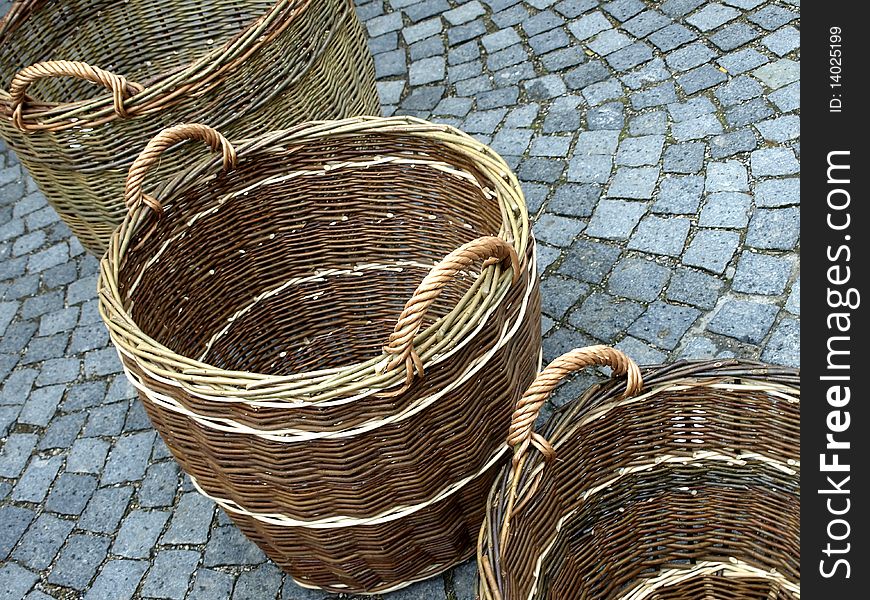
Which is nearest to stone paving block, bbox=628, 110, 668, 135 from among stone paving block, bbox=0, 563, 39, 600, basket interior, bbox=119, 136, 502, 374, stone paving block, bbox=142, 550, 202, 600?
basket interior, bbox=119, 136, 502, 374

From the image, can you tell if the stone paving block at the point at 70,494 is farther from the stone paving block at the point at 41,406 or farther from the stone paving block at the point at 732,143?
the stone paving block at the point at 732,143

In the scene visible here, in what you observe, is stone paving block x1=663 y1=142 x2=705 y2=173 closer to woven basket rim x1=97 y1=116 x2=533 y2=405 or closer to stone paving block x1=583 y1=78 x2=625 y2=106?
stone paving block x1=583 y1=78 x2=625 y2=106

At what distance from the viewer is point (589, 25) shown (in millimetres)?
3926

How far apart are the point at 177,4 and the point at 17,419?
177cm

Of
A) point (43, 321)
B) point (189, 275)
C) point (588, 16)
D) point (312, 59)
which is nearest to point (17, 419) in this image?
point (43, 321)

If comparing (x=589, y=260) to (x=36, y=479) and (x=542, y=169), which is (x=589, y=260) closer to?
(x=542, y=169)

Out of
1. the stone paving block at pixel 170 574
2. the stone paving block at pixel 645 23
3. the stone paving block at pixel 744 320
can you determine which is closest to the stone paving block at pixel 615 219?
the stone paving block at pixel 744 320

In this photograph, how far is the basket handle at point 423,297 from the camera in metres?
1.69

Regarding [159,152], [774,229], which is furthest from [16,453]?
[774,229]

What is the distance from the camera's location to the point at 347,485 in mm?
1960

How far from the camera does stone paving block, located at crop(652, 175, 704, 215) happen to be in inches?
122

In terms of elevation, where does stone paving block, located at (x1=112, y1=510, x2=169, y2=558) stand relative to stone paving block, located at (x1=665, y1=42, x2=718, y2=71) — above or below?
below

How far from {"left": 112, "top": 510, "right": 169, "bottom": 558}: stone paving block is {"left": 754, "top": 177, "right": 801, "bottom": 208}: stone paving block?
2156 mm

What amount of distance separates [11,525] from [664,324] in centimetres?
210
